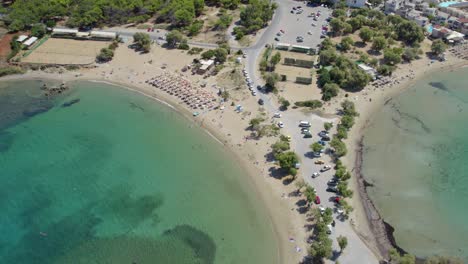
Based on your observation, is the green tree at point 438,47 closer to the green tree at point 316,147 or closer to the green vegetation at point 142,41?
the green tree at point 316,147

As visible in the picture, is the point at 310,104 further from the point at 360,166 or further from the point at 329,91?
the point at 360,166

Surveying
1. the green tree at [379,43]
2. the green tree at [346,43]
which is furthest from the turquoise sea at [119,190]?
the green tree at [379,43]

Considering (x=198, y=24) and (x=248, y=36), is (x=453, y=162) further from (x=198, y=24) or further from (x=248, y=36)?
(x=198, y=24)

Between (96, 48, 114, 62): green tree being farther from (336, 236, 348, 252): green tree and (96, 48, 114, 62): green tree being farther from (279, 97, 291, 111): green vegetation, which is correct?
(336, 236, 348, 252): green tree

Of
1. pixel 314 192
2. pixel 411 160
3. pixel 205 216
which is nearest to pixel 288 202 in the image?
pixel 314 192

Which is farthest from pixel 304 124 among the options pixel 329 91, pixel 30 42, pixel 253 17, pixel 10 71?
pixel 30 42

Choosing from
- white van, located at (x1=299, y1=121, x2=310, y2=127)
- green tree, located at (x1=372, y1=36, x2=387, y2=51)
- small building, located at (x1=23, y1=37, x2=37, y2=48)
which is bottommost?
white van, located at (x1=299, y1=121, x2=310, y2=127)

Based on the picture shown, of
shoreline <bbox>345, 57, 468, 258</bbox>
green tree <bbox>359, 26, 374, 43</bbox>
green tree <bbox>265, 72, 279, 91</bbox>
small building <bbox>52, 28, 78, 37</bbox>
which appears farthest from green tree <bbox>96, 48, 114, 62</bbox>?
green tree <bbox>359, 26, 374, 43</bbox>
